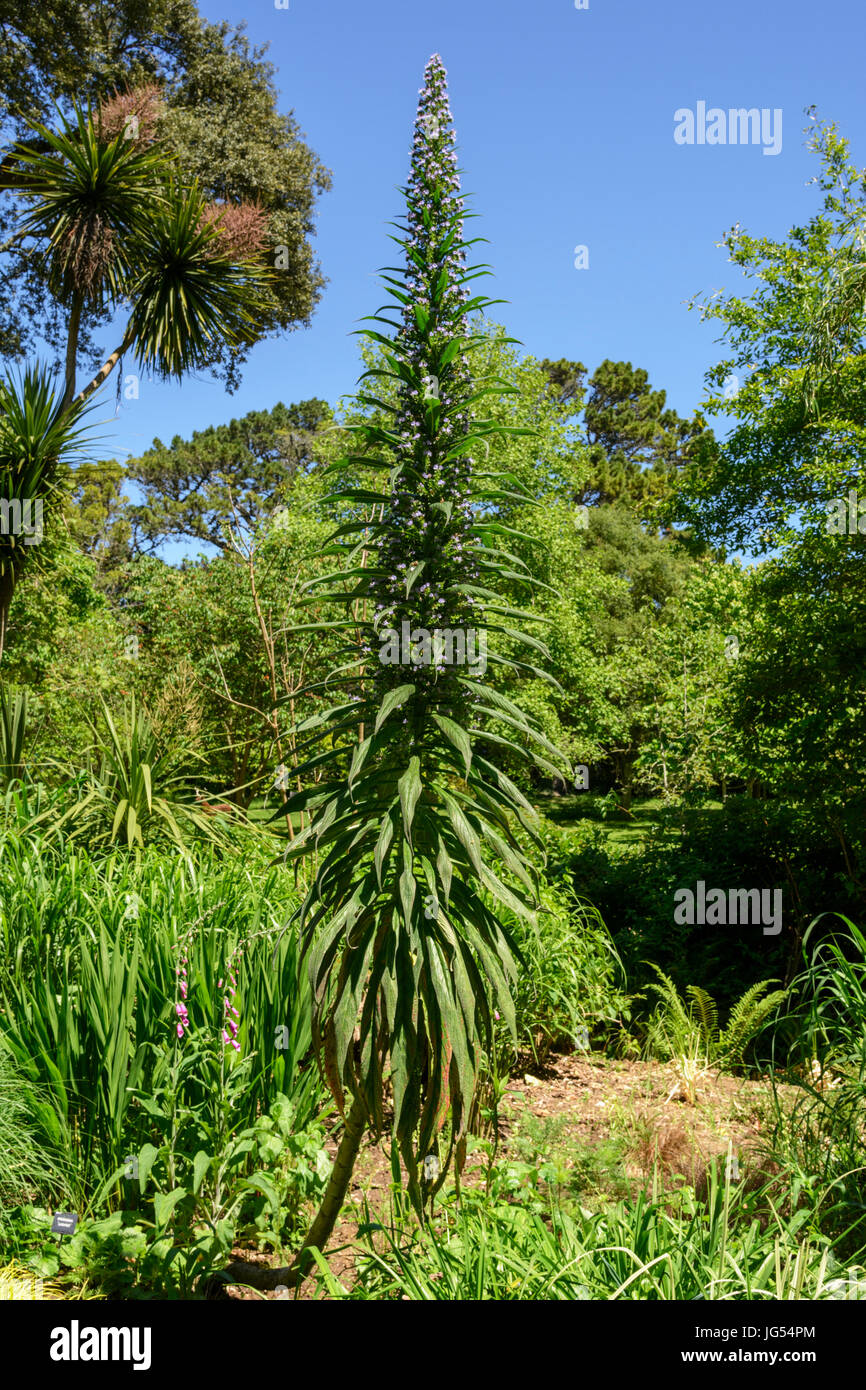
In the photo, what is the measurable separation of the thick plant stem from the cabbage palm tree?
7888mm

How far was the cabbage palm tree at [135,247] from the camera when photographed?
31.6 ft

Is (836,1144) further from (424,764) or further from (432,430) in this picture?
(432,430)

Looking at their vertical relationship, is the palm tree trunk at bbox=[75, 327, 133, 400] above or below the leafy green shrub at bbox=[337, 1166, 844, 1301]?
above

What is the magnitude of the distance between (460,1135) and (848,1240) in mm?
1550

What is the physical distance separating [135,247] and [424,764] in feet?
32.0

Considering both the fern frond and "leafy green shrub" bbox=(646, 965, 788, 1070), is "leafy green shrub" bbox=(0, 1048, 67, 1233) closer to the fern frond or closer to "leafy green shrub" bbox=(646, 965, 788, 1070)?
"leafy green shrub" bbox=(646, 965, 788, 1070)

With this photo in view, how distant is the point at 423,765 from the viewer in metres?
2.73

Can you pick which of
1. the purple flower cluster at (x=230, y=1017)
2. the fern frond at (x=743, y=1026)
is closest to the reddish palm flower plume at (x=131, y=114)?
the purple flower cluster at (x=230, y=1017)

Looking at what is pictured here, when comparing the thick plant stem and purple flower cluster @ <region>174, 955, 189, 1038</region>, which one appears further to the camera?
purple flower cluster @ <region>174, 955, 189, 1038</region>

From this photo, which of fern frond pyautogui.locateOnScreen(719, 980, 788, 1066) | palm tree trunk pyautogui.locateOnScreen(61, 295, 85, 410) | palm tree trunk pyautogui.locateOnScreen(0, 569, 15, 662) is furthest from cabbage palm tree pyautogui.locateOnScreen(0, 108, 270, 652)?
fern frond pyautogui.locateOnScreen(719, 980, 788, 1066)

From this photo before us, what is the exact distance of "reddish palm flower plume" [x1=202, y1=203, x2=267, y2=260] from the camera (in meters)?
10.7

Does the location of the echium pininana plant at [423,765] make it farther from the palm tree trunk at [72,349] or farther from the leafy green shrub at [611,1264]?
the palm tree trunk at [72,349]

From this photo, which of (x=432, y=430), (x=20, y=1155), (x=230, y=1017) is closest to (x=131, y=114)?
(x=432, y=430)
